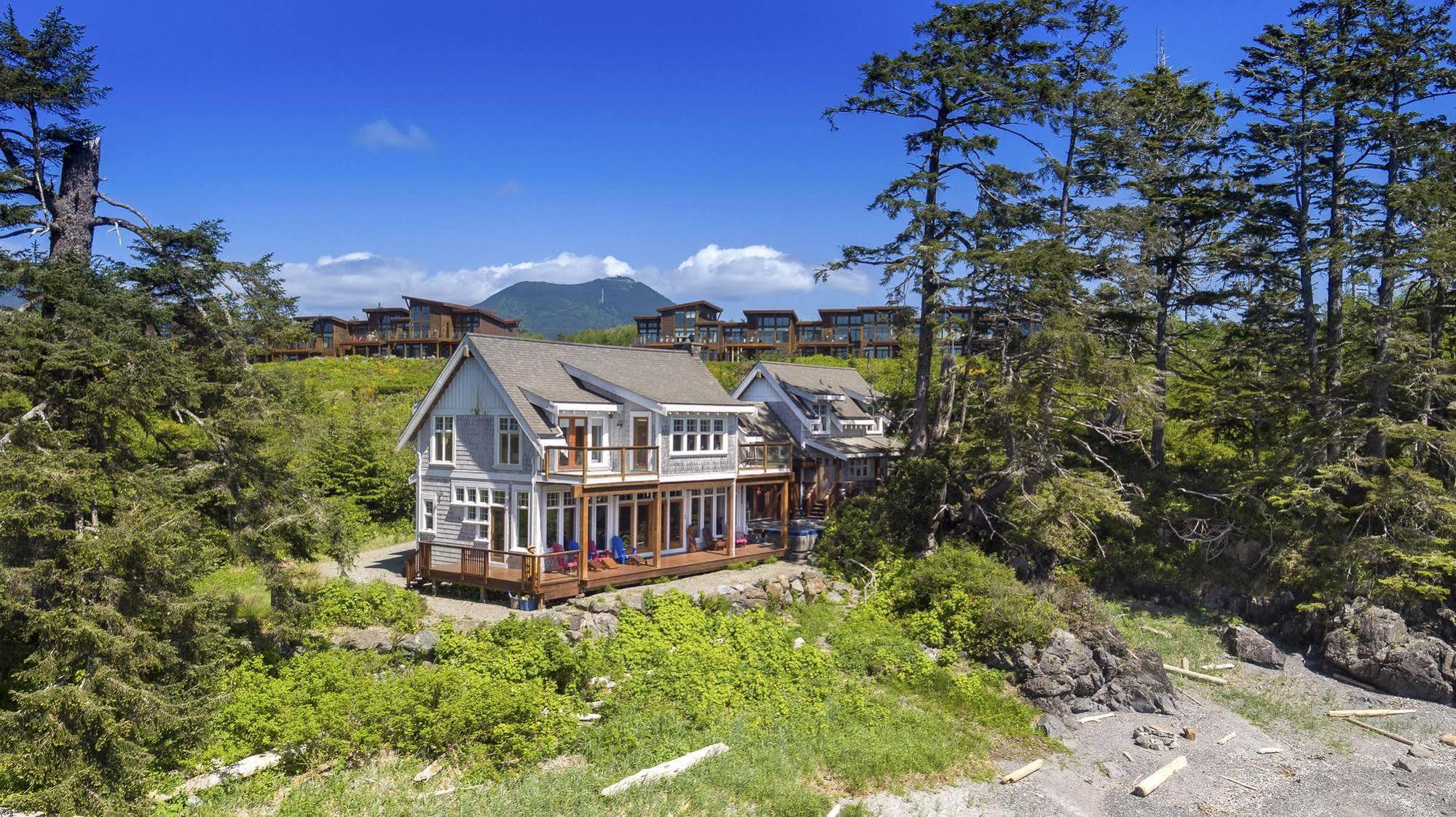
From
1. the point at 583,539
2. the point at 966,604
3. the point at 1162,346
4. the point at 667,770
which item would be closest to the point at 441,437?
the point at 583,539

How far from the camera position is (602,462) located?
22594mm

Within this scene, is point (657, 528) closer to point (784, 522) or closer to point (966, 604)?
point (784, 522)

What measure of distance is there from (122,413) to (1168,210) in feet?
97.2

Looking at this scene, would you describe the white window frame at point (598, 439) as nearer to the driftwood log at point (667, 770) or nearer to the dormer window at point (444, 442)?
the dormer window at point (444, 442)

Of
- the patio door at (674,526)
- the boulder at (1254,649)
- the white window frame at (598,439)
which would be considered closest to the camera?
the boulder at (1254,649)

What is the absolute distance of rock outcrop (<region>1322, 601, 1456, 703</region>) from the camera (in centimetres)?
1973

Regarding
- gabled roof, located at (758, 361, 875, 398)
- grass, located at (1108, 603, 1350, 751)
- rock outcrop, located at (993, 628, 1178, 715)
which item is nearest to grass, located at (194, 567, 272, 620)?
rock outcrop, located at (993, 628, 1178, 715)

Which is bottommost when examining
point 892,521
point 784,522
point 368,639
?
point 368,639

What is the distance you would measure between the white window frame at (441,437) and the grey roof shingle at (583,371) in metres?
2.37

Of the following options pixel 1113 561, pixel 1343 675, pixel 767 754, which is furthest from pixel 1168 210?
pixel 767 754

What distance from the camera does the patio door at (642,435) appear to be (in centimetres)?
2345

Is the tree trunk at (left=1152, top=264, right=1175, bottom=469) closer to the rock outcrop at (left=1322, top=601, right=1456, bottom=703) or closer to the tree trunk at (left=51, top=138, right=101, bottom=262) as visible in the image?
the rock outcrop at (left=1322, top=601, right=1456, bottom=703)

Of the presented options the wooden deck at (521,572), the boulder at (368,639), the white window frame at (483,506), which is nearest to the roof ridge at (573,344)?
the white window frame at (483,506)

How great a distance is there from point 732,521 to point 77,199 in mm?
17412
